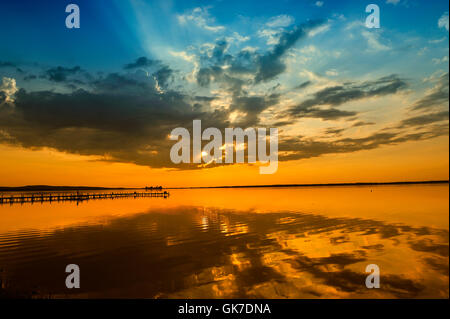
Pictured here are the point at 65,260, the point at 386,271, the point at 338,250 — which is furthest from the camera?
the point at 338,250

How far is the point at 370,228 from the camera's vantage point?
25156 mm

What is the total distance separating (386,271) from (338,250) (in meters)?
4.33

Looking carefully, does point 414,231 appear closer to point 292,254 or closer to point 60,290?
point 292,254

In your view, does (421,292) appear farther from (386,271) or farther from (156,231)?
(156,231)

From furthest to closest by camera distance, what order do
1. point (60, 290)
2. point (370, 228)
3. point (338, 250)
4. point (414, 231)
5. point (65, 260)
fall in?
point (370, 228)
point (414, 231)
point (338, 250)
point (65, 260)
point (60, 290)
